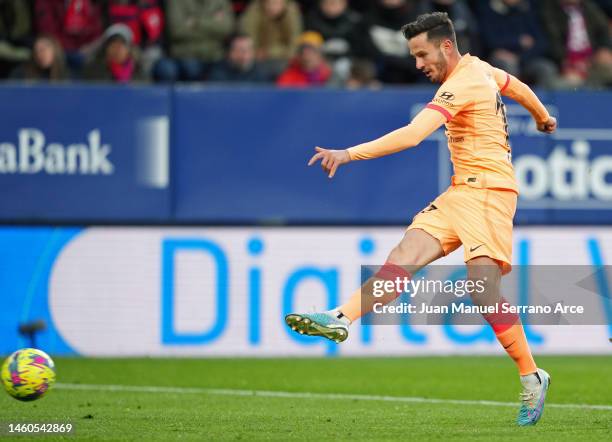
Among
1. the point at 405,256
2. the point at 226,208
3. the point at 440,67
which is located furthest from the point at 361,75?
the point at 405,256

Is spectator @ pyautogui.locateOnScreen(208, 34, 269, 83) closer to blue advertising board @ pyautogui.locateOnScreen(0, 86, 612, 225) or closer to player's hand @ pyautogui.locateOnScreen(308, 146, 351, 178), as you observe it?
blue advertising board @ pyautogui.locateOnScreen(0, 86, 612, 225)

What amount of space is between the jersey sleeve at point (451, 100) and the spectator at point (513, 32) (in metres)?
7.92

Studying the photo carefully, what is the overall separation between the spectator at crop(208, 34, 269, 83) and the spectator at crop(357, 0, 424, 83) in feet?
4.89

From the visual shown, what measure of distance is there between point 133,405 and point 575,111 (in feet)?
21.0

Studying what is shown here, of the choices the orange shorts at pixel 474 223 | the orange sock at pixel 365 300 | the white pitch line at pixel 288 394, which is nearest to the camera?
the orange sock at pixel 365 300

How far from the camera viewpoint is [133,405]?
959cm

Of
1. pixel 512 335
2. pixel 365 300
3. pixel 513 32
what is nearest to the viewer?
pixel 365 300

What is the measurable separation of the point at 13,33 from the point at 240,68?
270 centimetres

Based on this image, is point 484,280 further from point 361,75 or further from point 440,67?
point 361,75

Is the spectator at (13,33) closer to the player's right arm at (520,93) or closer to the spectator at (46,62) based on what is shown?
the spectator at (46,62)

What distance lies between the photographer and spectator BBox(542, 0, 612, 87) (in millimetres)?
16484

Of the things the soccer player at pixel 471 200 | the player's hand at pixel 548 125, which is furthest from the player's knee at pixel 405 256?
the player's hand at pixel 548 125

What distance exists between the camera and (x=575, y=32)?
16562 millimetres

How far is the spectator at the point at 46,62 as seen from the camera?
14141 millimetres
